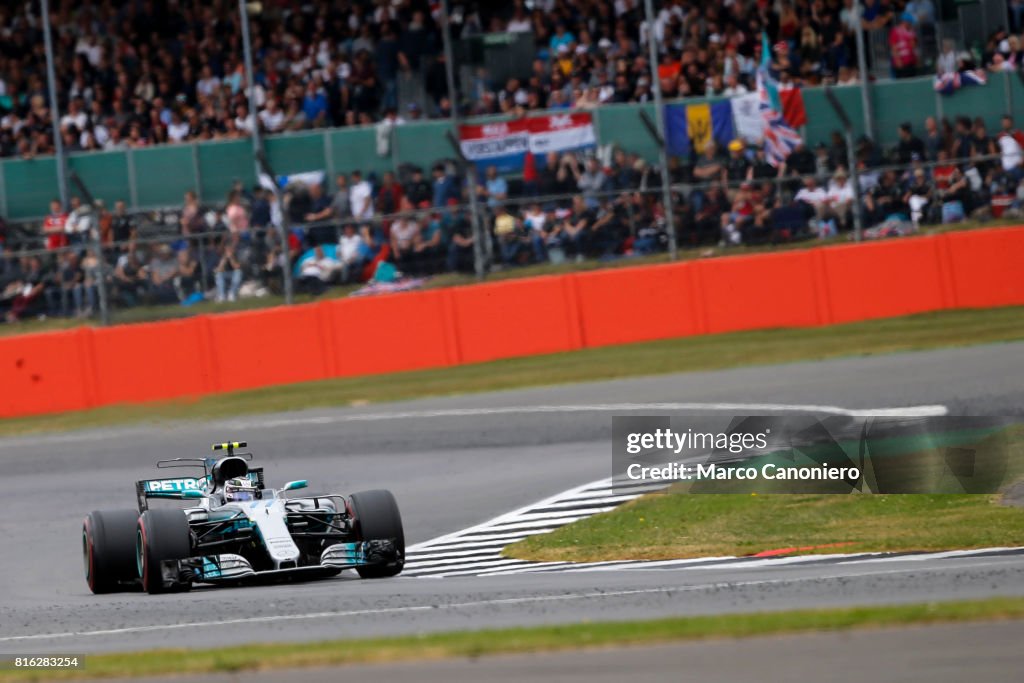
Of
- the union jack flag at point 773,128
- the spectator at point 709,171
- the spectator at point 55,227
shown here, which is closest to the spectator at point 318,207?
the spectator at point 55,227

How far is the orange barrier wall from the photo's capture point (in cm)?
1880

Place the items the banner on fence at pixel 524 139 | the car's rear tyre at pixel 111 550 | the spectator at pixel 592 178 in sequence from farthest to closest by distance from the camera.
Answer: the banner on fence at pixel 524 139 < the spectator at pixel 592 178 < the car's rear tyre at pixel 111 550

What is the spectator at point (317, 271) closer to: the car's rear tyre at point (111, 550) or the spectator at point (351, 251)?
the spectator at point (351, 251)

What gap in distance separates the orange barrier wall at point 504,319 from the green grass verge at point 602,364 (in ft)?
0.68

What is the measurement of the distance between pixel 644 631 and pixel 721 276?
13.2 m

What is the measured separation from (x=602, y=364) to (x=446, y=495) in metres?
5.30

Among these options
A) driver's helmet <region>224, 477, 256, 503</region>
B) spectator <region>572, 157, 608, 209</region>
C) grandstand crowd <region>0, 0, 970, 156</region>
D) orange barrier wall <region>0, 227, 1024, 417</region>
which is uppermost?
grandstand crowd <region>0, 0, 970, 156</region>

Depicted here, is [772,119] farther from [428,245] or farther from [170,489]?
[170,489]

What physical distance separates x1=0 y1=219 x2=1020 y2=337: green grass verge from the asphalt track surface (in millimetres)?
2181

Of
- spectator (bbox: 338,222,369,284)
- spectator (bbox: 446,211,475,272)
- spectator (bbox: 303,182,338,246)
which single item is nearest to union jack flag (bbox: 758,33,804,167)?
spectator (bbox: 446,211,475,272)

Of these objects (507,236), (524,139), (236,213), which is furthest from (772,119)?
(236,213)

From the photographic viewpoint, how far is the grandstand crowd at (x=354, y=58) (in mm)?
23125

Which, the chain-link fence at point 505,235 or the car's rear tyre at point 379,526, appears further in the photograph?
the chain-link fence at point 505,235

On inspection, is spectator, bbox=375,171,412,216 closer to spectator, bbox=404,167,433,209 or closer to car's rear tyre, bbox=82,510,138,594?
spectator, bbox=404,167,433,209
